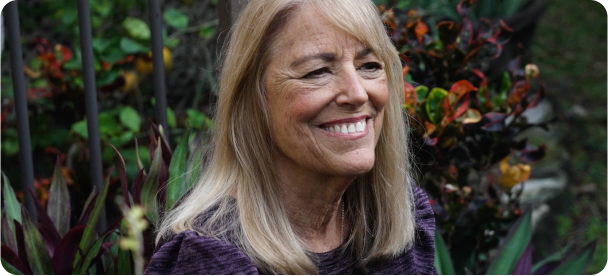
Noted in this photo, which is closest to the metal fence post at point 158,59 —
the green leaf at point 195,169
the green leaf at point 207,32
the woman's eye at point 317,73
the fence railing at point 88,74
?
the fence railing at point 88,74

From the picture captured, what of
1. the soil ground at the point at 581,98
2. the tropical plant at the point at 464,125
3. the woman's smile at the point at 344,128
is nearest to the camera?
the woman's smile at the point at 344,128

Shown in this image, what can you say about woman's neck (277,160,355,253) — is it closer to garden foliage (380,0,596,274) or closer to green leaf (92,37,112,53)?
garden foliage (380,0,596,274)

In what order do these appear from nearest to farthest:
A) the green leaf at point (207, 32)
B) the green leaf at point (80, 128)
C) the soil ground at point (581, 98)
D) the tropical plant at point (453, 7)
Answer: the green leaf at point (80, 128)
the green leaf at point (207, 32)
the tropical plant at point (453, 7)
the soil ground at point (581, 98)

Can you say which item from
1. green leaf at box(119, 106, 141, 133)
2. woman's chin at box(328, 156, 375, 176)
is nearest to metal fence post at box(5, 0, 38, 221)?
green leaf at box(119, 106, 141, 133)

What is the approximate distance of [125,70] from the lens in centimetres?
328

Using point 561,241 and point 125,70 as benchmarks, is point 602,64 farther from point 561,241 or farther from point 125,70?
point 125,70

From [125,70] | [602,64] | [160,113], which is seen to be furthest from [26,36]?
[602,64]

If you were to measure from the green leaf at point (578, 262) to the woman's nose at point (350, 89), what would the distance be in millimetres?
1296

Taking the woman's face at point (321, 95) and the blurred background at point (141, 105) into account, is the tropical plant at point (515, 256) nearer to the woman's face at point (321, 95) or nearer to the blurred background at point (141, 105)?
the woman's face at point (321, 95)

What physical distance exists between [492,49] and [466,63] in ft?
0.69

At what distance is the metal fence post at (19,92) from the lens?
2084 mm

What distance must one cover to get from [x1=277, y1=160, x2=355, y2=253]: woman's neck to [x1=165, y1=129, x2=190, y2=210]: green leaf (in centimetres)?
37

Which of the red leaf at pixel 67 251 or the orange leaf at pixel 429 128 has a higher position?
the orange leaf at pixel 429 128

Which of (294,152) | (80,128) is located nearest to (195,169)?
(294,152)
